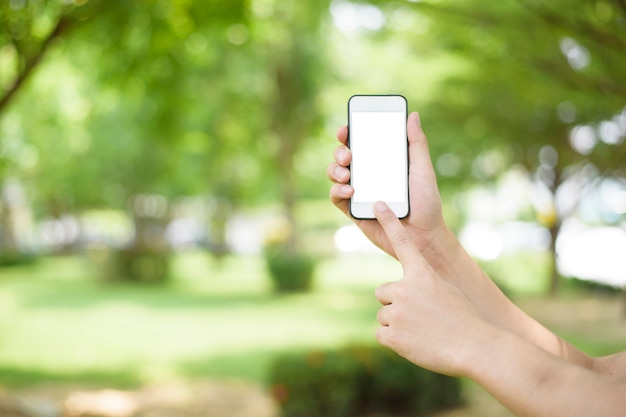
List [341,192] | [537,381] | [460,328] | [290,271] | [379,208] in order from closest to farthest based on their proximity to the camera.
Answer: [537,381] < [460,328] < [379,208] < [341,192] < [290,271]

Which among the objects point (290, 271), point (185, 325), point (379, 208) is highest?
point (379, 208)

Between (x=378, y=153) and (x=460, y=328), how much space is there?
688 millimetres

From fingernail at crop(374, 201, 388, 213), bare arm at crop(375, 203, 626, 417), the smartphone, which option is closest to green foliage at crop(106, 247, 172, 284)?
the smartphone

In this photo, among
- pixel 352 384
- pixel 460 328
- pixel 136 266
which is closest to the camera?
pixel 460 328

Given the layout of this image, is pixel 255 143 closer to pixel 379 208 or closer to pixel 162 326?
pixel 162 326

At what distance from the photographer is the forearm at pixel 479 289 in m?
2.05

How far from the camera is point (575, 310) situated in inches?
651

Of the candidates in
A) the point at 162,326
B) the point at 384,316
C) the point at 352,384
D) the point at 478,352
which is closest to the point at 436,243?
the point at 384,316

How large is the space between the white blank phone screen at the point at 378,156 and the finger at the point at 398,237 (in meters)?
0.19

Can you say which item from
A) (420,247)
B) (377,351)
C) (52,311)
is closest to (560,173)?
(377,351)

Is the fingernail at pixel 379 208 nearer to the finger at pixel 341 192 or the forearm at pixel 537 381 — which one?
the finger at pixel 341 192

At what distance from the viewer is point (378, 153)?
2.11 meters

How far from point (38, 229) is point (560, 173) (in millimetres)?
44485

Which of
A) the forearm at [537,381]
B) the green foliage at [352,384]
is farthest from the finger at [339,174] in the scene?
the green foliage at [352,384]
